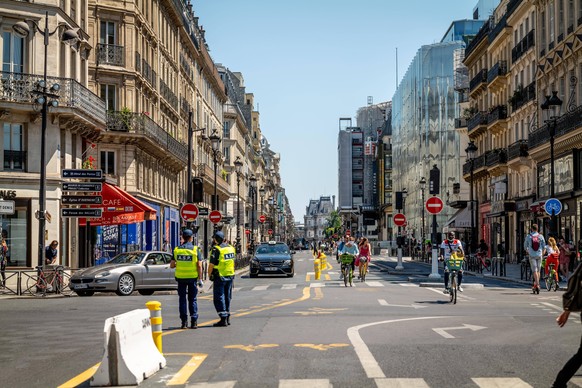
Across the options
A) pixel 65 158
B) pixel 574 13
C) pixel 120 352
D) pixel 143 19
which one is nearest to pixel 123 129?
pixel 143 19

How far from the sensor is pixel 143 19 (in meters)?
49.7

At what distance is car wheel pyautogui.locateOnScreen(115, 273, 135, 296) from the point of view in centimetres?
2823

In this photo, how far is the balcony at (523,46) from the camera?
187ft

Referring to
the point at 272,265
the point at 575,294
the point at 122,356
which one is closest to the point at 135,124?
the point at 272,265

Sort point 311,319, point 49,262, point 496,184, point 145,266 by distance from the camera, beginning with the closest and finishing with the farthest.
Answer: point 311,319 < point 145,266 < point 49,262 < point 496,184

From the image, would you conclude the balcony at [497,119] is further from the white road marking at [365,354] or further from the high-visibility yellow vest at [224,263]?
the high-visibility yellow vest at [224,263]

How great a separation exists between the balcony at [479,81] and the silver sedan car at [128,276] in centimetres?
4596

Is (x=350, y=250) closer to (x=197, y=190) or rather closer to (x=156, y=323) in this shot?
(x=197, y=190)

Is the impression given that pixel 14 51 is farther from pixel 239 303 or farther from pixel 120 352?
pixel 120 352

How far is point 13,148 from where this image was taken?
3441 cm

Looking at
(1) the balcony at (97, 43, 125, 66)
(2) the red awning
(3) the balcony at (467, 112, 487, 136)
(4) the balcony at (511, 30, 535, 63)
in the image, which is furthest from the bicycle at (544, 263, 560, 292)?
(3) the balcony at (467, 112, 487, 136)

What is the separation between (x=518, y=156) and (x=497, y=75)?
982cm

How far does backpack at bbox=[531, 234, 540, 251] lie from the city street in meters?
3.69

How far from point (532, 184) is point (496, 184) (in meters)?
6.58
